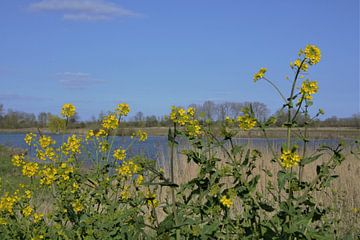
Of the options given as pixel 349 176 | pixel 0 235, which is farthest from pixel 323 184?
pixel 349 176

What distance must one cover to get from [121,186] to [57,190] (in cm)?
38

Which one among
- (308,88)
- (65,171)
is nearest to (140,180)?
(65,171)

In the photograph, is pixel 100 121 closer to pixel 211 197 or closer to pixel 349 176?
pixel 211 197

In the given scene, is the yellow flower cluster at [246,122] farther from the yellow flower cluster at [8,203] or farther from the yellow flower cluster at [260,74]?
the yellow flower cluster at [8,203]

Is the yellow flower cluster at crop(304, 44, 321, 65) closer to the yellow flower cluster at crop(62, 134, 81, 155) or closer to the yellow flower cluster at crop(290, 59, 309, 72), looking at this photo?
the yellow flower cluster at crop(290, 59, 309, 72)

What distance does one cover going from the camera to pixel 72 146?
9.80 ft

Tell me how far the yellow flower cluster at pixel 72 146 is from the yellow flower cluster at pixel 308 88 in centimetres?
144

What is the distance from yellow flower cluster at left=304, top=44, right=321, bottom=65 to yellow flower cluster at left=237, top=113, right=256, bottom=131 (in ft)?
1.10

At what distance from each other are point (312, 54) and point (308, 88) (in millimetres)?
159

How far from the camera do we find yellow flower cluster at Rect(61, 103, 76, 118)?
10.2 feet

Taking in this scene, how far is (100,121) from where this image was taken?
10.6ft

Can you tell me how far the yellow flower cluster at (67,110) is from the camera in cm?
312

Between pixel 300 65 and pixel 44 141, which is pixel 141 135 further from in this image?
pixel 300 65

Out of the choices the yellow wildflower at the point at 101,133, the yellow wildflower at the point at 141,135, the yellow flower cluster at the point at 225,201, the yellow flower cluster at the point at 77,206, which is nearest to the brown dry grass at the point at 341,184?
the yellow wildflower at the point at 141,135
